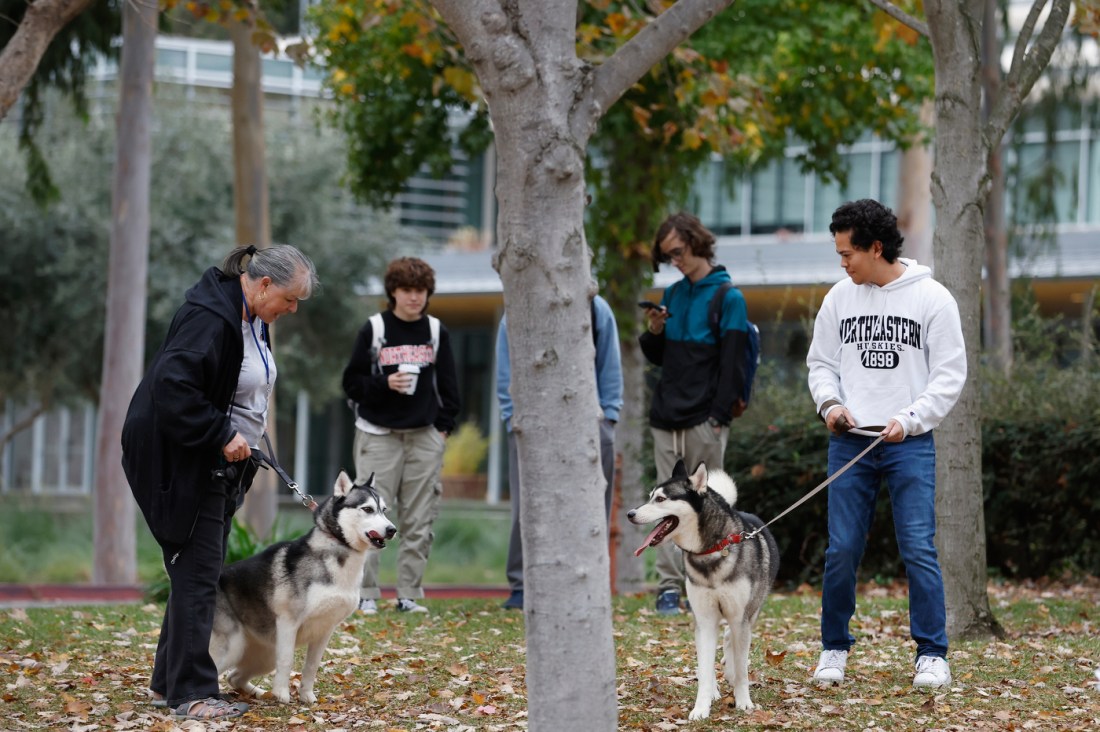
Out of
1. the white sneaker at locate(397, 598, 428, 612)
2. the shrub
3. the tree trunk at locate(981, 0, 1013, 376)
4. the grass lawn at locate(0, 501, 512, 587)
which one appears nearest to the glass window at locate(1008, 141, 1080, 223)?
the tree trunk at locate(981, 0, 1013, 376)

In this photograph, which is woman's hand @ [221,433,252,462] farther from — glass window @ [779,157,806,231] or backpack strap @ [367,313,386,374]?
glass window @ [779,157,806,231]

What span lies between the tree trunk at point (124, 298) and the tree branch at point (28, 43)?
21.4 feet

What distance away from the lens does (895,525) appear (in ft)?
21.3

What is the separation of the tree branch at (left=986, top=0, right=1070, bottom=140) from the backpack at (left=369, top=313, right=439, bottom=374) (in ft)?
12.8

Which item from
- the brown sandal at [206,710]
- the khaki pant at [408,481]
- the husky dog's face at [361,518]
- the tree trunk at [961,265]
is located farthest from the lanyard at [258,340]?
the tree trunk at [961,265]

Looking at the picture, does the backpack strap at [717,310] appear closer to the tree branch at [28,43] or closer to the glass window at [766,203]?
the tree branch at [28,43]

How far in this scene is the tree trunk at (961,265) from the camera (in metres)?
7.62

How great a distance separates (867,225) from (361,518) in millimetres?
2746

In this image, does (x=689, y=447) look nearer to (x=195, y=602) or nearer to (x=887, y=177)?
(x=195, y=602)

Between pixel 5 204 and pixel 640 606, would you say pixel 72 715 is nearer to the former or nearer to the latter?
pixel 640 606

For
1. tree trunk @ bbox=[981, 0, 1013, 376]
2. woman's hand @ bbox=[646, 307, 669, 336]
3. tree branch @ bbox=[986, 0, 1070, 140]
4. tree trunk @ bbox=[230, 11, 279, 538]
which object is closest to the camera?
tree branch @ bbox=[986, 0, 1070, 140]

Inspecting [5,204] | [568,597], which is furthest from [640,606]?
[5,204]

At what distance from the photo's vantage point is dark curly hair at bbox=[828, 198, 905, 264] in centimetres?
641

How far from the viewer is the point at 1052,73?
18.5 metres
